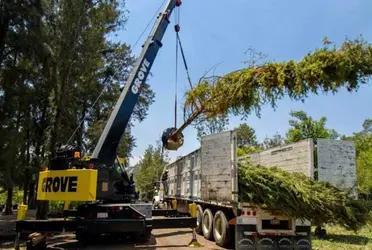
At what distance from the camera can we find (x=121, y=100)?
1283cm

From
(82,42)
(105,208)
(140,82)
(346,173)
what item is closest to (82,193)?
(105,208)

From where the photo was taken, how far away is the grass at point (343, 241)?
40.9 ft

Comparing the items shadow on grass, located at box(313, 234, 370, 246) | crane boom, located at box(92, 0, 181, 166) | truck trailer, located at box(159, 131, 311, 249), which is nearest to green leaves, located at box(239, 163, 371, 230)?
truck trailer, located at box(159, 131, 311, 249)

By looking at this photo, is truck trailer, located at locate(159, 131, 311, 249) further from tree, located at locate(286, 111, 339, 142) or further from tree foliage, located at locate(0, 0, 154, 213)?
tree, located at locate(286, 111, 339, 142)

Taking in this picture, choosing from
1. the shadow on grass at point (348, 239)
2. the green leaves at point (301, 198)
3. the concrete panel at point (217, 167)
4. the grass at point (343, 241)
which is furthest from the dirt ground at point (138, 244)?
the shadow on grass at point (348, 239)

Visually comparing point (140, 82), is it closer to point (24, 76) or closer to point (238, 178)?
point (238, 178)

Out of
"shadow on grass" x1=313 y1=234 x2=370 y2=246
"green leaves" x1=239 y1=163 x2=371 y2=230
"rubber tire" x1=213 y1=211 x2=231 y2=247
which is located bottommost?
"shadow on grass" x1=313 y1=234 x2=370 y2=246

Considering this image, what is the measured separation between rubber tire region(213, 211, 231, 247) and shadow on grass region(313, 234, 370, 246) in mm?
3801

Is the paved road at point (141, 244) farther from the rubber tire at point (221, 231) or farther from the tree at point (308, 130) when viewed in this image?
the tree at point (308, 130)

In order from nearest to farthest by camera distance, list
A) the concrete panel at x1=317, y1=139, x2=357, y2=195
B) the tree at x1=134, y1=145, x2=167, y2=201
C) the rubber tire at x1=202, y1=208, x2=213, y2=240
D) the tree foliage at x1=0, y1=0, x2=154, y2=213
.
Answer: the rubber tire at x1=202, y1=208, x2=213, y2=240, the concrete panel at x1=317, y1=139, x2=357, y2=195, the tree foliage at x1=0, y1=0, x2=154, y2=213, the tree at x1=134, y1=145, x2=167, y2=201

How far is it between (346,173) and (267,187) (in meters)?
3.93

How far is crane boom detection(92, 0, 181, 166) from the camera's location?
12289 mm

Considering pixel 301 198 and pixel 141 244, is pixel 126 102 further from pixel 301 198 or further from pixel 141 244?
pixel 301 198

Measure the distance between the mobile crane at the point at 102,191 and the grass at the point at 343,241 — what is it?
3738mm
